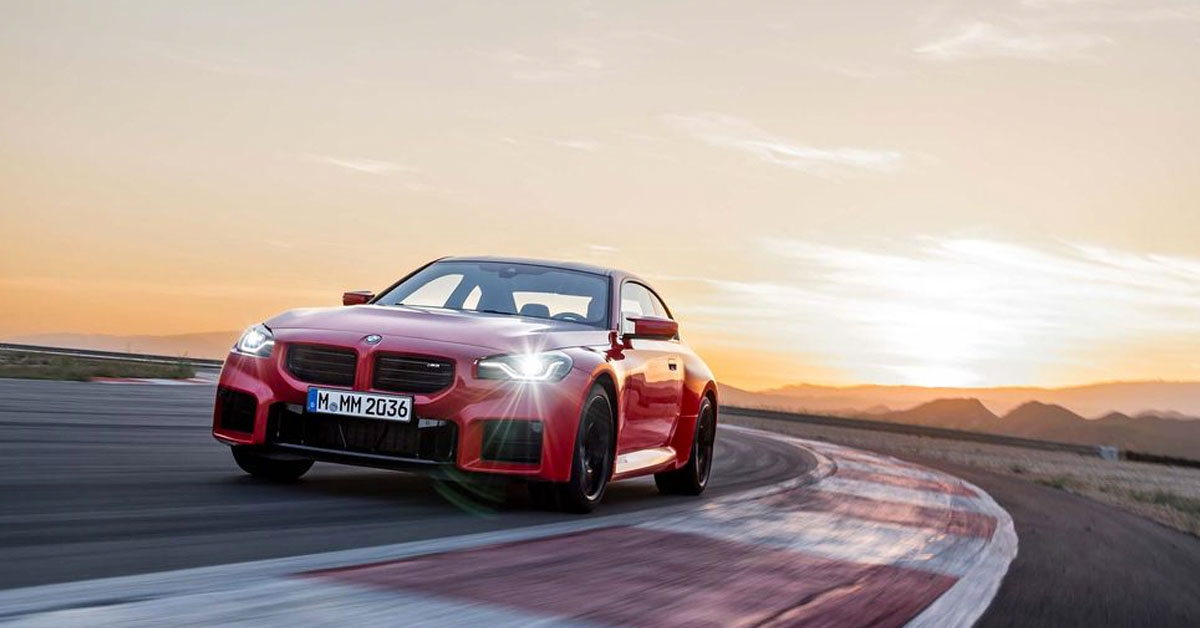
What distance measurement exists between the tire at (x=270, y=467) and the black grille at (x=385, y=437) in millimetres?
827

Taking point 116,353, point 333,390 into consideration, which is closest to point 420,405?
point 333,390

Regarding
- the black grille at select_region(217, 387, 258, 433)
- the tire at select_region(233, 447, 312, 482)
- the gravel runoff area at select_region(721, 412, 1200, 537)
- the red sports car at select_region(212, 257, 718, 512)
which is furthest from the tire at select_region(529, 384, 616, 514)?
the gravel runoff area at select_region(721, 412, 1200, 537)

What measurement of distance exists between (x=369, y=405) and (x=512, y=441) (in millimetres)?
774

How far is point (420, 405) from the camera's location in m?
7.44

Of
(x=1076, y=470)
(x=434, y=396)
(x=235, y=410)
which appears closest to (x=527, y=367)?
(x=434, y=396)

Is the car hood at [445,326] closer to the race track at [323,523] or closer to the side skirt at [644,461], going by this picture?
the side skirt at [644,461]

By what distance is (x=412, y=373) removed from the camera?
296 inches

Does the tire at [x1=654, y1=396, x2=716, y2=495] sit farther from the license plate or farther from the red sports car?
the license plate

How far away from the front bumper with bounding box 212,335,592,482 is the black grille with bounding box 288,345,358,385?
5 cm

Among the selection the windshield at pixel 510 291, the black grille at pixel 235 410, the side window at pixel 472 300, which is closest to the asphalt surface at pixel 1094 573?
the windshield at pixel 510 291

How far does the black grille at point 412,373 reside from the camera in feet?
24.6

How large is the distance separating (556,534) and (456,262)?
337 centimetres

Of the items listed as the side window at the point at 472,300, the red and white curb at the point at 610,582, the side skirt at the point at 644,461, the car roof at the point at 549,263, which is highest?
the car roof at the point at 549,263

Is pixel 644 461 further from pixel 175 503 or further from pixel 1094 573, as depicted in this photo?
pixel 175 503
